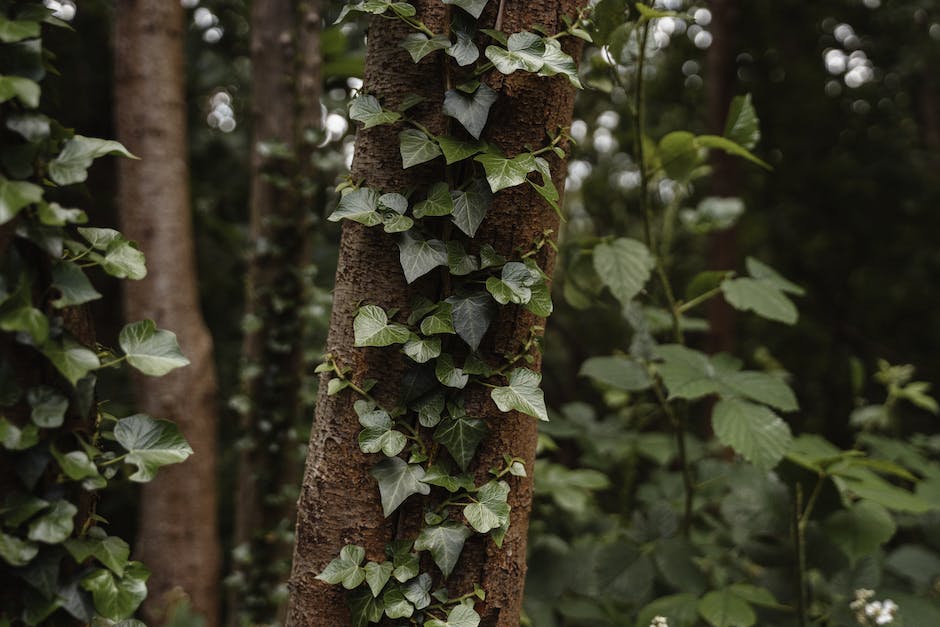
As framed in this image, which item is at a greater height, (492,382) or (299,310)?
(492,382)

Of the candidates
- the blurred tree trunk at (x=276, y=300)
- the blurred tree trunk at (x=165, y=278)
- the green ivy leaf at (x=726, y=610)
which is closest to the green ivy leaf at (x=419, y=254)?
the green ivy leaf at (x=726, y=610)

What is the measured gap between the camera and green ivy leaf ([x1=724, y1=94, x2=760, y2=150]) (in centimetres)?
153

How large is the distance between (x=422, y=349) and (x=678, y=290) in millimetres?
4777

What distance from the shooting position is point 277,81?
2.35 meters

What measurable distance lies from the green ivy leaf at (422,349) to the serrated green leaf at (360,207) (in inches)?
7.2

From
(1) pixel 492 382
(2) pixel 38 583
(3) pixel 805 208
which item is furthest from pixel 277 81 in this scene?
(3) pixel 805 208

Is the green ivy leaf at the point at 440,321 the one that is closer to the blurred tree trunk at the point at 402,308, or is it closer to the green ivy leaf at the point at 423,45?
the blurred tree trunk at the point at 402,308

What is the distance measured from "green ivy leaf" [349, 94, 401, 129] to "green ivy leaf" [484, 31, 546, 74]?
0.54 feet

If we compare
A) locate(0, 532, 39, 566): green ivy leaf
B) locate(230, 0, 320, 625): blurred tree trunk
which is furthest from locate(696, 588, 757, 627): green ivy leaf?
locate(230, 0, 320, 625): blurred tree trunk

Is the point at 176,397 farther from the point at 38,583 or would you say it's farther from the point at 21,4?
the point at 21,4

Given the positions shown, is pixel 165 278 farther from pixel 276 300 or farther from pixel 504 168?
pixel 504 168

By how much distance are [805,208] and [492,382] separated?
5.65 m

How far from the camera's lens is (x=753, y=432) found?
55.2 inches

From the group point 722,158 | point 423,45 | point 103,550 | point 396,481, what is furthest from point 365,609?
point 722,158
